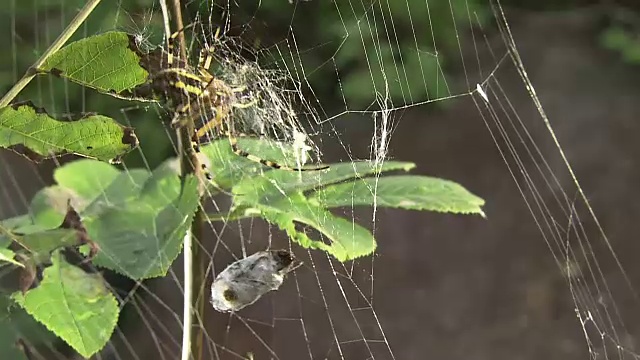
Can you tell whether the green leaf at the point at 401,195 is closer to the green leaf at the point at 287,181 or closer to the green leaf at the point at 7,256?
the green leaf at the point at 287,181

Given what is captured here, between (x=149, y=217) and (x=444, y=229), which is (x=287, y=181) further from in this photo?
(x=444, y=229)

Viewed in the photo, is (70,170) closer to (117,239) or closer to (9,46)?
(117,239)

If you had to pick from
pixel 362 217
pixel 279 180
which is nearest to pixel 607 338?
pixel 362 217

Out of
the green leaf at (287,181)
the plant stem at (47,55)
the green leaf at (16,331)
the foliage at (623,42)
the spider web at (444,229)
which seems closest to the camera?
the plant stem at (47,55)

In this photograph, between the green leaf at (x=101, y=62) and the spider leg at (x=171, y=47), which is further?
the spider leg at (x=171, y=47)

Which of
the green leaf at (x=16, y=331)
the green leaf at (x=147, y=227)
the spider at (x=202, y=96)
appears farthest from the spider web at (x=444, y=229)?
the green leaf at (x=147, y=227)

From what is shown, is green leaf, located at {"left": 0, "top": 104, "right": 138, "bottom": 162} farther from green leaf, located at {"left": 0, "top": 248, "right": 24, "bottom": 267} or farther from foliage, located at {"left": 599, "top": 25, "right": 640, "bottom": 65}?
foliage, located at {"left": 599, "top": 25, "right": 640, "bottom": 65}
